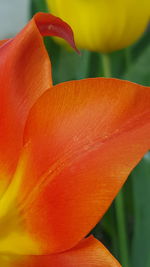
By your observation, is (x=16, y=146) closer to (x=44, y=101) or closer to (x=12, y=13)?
(x=44, y=101)

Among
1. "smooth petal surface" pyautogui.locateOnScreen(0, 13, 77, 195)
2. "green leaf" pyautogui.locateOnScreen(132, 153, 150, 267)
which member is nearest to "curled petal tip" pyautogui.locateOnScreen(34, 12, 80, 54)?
"smooth petal surface" pyautogui.locateOnScreen(0, 13, 77, 195)

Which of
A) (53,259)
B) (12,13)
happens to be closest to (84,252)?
(53,259)

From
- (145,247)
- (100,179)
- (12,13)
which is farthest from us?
(12,13)

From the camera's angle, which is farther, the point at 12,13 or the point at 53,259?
the point at 12,13

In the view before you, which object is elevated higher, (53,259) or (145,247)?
(53,259)

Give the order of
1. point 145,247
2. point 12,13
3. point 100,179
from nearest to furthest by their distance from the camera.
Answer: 1. point 100,179
2. point 145,247
3. point 12,13

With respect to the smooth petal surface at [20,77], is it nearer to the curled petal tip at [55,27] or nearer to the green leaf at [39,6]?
the curled petal tip at [55,27]
